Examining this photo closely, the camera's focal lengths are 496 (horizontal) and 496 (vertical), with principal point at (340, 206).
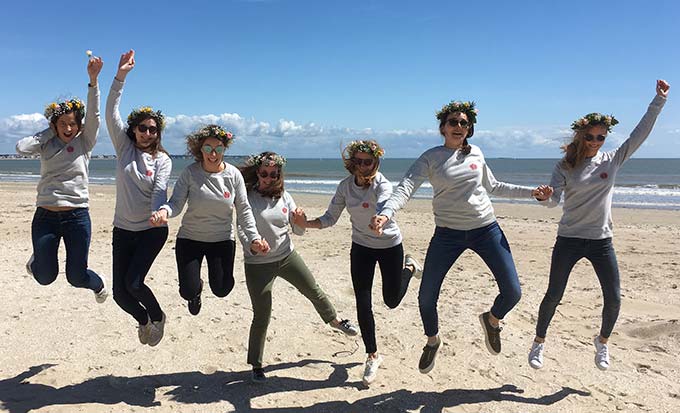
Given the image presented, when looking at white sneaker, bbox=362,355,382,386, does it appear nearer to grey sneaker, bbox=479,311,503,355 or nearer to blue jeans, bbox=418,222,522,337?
blue jeans, bbox=418,222,522,337

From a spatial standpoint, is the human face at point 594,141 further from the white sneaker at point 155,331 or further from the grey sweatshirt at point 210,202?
the white sneaker at point 155,331

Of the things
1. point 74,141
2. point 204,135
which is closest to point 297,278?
point 204,135

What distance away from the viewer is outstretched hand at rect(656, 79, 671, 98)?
4.48m

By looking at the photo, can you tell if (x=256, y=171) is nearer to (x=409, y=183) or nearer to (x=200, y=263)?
(x=200, y=263)

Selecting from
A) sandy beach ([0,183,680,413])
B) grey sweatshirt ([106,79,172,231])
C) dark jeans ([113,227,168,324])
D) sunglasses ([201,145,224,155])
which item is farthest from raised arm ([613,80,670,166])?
dark jeans ([113,227,168,324])

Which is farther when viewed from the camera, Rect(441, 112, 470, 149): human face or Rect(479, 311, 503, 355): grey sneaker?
Rect(479, 311, 503, 355): grey sneaker

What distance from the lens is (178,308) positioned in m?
6.27

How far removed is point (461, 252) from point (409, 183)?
76 centimetres

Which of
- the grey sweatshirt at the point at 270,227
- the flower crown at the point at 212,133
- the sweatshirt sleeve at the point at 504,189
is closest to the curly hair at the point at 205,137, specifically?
the flower crown at the point at 212,133

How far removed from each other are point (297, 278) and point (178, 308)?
2463 mm

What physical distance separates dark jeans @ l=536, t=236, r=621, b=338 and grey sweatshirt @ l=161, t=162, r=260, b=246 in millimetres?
2715

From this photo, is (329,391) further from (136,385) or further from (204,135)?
(204,135)

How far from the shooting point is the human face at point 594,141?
4.43 m

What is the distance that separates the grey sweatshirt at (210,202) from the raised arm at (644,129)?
3349 millimetres
